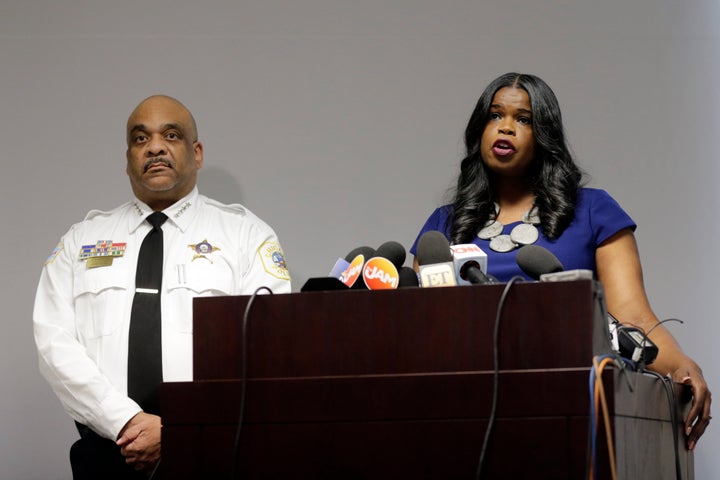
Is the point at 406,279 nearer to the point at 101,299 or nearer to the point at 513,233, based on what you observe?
the point at 513,233

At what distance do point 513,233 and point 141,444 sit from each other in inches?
44.3

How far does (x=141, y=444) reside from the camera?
266cm

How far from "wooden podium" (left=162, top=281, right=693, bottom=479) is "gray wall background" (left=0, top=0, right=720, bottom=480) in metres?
1.76

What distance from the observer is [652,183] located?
3.46m

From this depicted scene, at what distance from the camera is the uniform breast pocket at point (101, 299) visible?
294 cm

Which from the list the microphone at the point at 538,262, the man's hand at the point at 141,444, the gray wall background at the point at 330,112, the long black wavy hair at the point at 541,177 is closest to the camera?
the microphone at the point at 538,262

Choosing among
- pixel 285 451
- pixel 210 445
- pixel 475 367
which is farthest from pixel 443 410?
pixel 210 445

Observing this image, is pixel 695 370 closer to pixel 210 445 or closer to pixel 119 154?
pixel 210 445

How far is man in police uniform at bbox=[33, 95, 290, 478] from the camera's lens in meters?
2.75

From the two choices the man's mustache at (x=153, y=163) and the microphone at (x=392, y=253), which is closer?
the microphone at (x=392, y=253)

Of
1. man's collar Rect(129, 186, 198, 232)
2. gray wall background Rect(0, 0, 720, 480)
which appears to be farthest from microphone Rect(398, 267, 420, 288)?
gray wall background Rect(0, 0, 720, 480)

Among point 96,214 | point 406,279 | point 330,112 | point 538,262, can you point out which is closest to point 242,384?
point 406,279

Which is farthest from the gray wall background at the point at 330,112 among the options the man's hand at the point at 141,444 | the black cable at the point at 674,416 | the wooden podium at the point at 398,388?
Result: the wooden podium at the point at 398,388

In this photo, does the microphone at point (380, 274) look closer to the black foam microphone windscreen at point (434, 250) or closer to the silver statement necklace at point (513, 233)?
the black foam microphone windscreen at point (434, 250)
